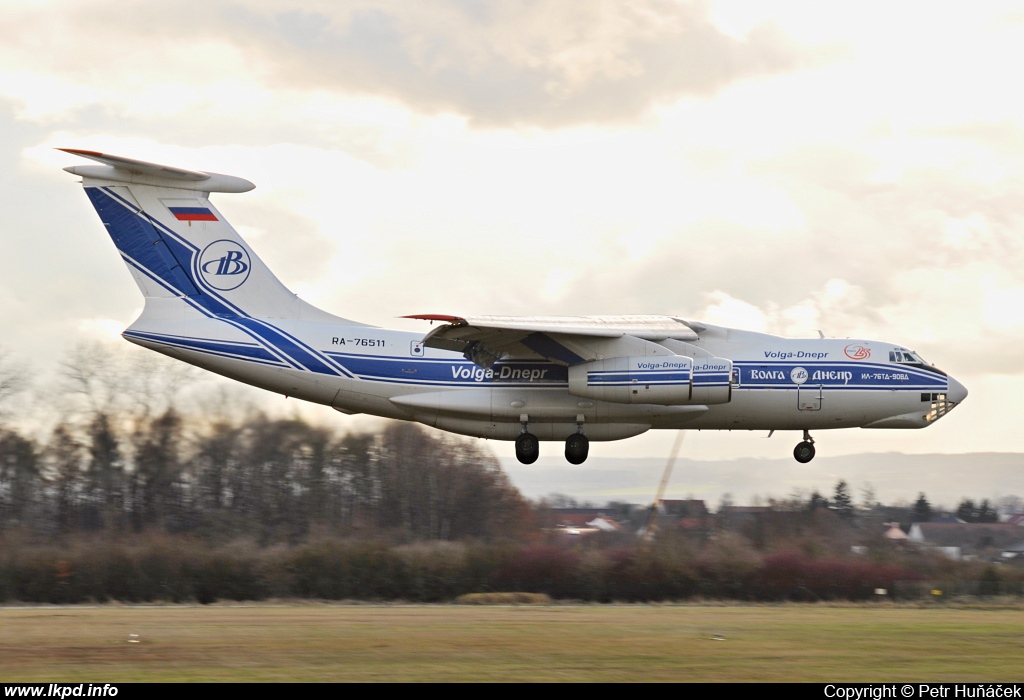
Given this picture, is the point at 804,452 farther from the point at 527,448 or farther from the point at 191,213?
the point at 191,213

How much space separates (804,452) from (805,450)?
0.04 m

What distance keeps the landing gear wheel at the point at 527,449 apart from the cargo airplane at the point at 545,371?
20 mm

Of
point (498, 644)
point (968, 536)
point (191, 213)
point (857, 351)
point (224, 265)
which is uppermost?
point (191, 213)

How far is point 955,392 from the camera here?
56.3 feet

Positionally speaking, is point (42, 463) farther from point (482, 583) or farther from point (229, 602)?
point (482, 583)

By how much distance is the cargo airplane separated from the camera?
16656mm

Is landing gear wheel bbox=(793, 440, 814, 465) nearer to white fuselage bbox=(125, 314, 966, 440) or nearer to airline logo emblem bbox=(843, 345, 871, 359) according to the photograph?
white fuselage bbox=(125, 314, 966, 440)

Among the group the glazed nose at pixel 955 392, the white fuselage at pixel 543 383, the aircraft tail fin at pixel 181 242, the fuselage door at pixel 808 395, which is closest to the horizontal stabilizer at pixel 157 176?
the aircraft tail fin at pixel 181 242

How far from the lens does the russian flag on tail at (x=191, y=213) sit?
59.2 feet

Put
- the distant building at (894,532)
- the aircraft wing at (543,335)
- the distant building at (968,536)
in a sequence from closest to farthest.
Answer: the aircraft wing at (543,335), the distant building at (894,532), the distant building at (968,536)

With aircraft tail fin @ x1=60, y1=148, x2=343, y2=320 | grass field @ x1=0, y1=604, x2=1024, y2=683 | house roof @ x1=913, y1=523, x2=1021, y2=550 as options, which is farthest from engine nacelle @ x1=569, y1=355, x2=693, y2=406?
house roof @ x1=913, y1=523, x2=1021, y2=550

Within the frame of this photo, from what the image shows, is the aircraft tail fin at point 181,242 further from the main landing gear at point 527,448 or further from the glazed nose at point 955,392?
the glazed nose at point 955,392

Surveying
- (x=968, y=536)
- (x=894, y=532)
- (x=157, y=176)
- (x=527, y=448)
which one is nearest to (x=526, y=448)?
(x=527, y=448)
